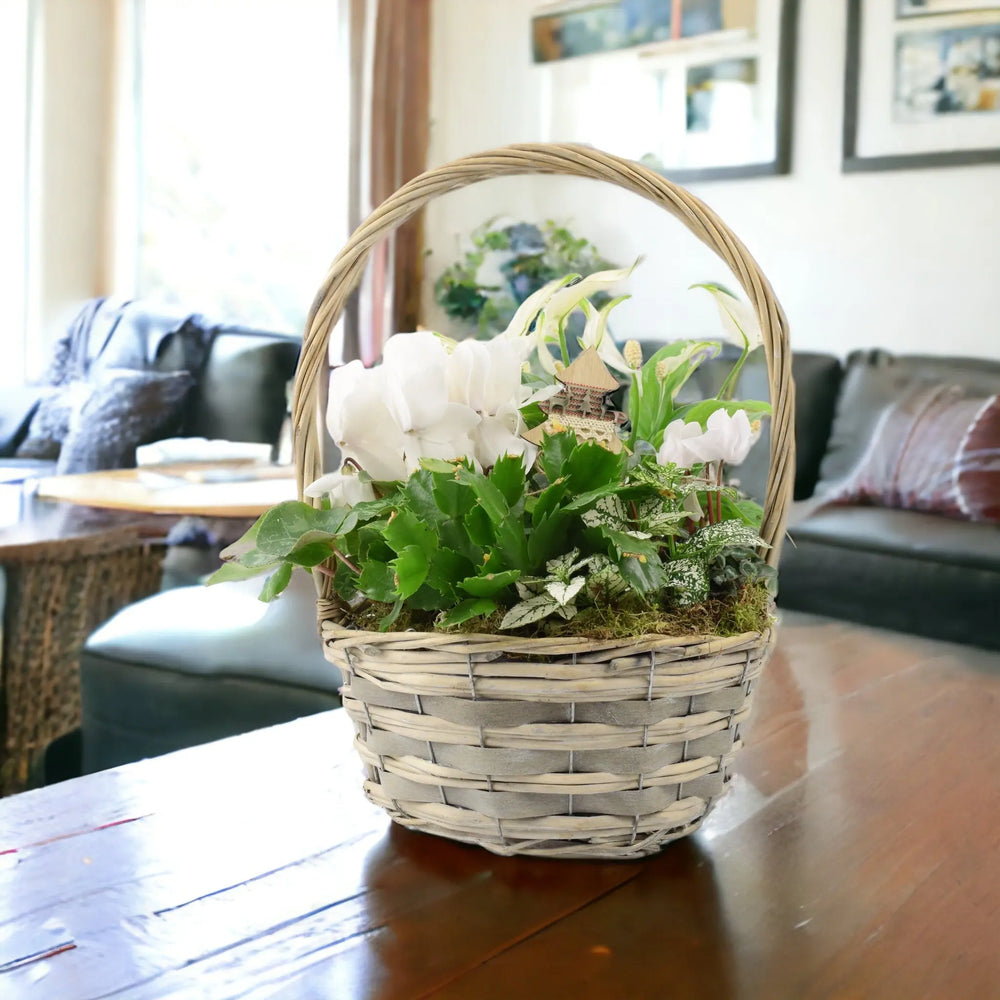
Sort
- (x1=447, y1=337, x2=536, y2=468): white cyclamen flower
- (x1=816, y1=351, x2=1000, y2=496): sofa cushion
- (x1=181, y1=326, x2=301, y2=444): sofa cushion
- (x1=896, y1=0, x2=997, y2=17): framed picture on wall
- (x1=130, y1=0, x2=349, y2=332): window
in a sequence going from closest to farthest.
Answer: (x1=447, y1=337, x2=536, y2=468): white cyclamen flower < (x1=816, y1=351, x2=1000, y2=496): sofa cushion < (x1=896, y1=0, x2=997, y2=17): framed picture on wall < (x1=181, y1=326, x2=301, y2=444): sofa cushion < (x1=130, y1=0, x2=349, y2=332): window

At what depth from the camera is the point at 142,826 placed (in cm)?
62

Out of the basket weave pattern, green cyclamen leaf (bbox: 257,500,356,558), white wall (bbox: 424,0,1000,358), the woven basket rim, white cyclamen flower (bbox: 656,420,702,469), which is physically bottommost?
the basket weave pattern

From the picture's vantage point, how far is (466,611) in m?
0.54

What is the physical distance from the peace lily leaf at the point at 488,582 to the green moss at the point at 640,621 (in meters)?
0.03

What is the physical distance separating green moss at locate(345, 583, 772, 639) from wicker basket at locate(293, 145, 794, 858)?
11 mm

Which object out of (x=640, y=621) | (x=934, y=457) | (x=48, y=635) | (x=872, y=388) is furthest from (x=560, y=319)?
(x=872, y=388)

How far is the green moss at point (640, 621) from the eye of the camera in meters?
0.56

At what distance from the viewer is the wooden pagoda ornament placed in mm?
614

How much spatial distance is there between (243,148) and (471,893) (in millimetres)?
4364

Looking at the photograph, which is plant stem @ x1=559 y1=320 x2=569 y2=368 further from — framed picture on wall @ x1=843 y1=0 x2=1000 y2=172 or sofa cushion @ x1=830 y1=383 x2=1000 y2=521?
framed picture on wall @ x1=843 y1=0 x2=1000 y2=172

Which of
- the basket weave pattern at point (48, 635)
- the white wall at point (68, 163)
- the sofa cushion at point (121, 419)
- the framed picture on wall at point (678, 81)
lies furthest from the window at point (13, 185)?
the basket weave pattern at point (48, 635)

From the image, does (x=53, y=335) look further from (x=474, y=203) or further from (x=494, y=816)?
(x=494, y=816)

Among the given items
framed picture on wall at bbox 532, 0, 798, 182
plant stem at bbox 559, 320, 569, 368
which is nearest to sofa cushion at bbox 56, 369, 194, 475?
framed picture on wall at bbox 532, 0, 798, 182

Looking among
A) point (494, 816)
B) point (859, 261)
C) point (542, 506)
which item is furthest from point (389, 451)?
point (859, 261)
